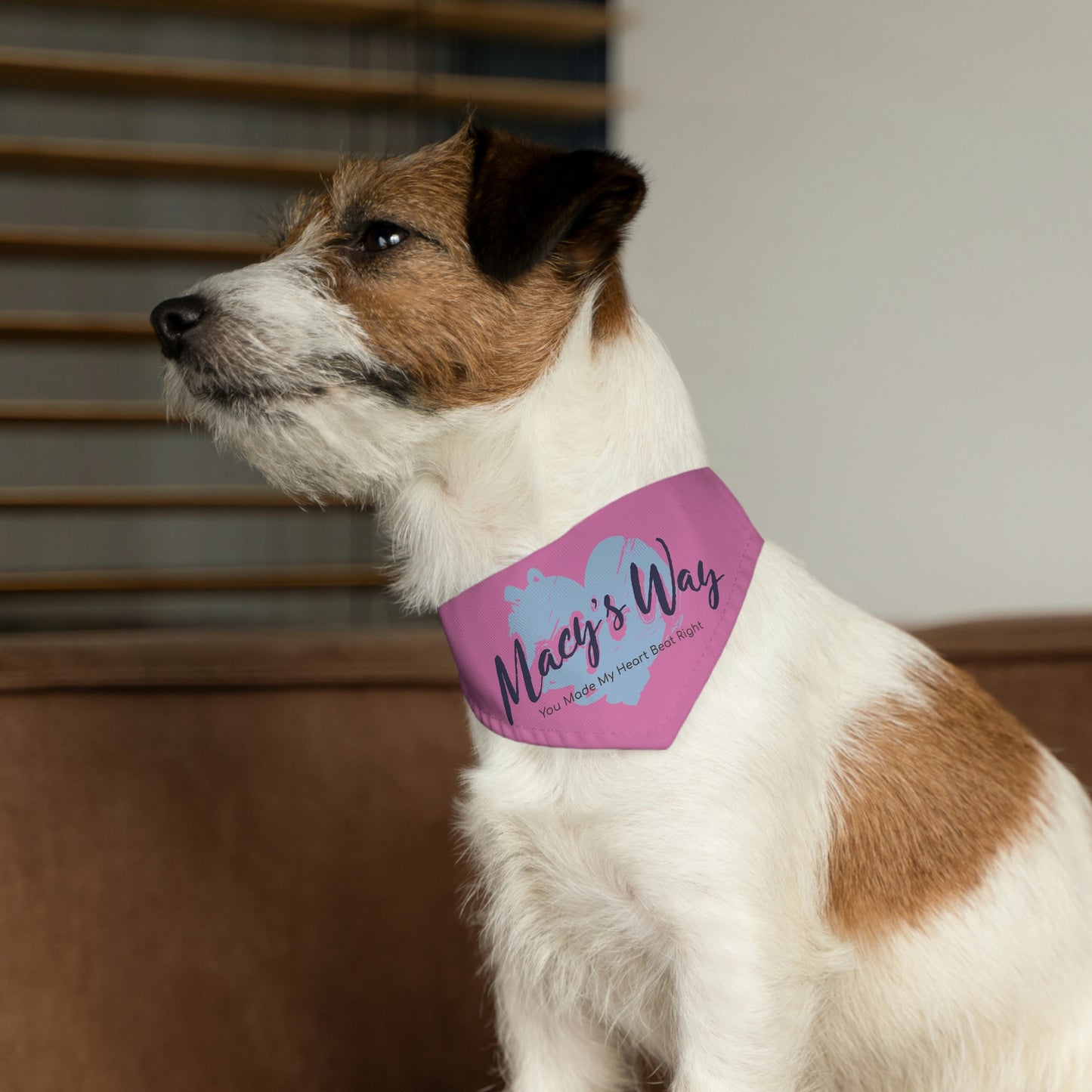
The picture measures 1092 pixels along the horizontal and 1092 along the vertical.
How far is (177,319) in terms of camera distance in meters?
1.10

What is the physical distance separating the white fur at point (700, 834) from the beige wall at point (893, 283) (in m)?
0.94

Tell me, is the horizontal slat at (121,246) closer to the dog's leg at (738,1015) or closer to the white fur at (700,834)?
the white fur at (700,834)

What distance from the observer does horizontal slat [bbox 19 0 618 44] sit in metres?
3.43

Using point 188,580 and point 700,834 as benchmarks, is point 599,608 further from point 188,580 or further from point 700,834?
point 188,580

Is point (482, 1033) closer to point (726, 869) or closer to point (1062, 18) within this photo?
point (726, 869)

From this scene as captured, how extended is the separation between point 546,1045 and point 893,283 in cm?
162

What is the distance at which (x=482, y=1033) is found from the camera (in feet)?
5.60

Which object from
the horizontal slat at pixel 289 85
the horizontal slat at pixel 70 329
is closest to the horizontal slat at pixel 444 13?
the horizontal slat at pixel 289 85

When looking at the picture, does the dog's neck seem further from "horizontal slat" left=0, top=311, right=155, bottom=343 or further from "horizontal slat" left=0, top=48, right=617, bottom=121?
"horizontal slat" left=0, top=311, right=155, bottom=343

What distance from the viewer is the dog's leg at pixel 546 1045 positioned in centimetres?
126

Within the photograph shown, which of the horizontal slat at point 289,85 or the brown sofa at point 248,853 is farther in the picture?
the horizontal slat at point 289,85

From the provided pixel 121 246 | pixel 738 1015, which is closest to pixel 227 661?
pixel 738 1015

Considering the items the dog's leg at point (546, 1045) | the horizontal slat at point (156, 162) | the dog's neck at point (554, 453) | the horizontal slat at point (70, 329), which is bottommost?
the dog's leg at point (546, 1045)

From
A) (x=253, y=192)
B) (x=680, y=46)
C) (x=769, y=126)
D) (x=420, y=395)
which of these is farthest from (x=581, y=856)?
(x=253, y=192)
